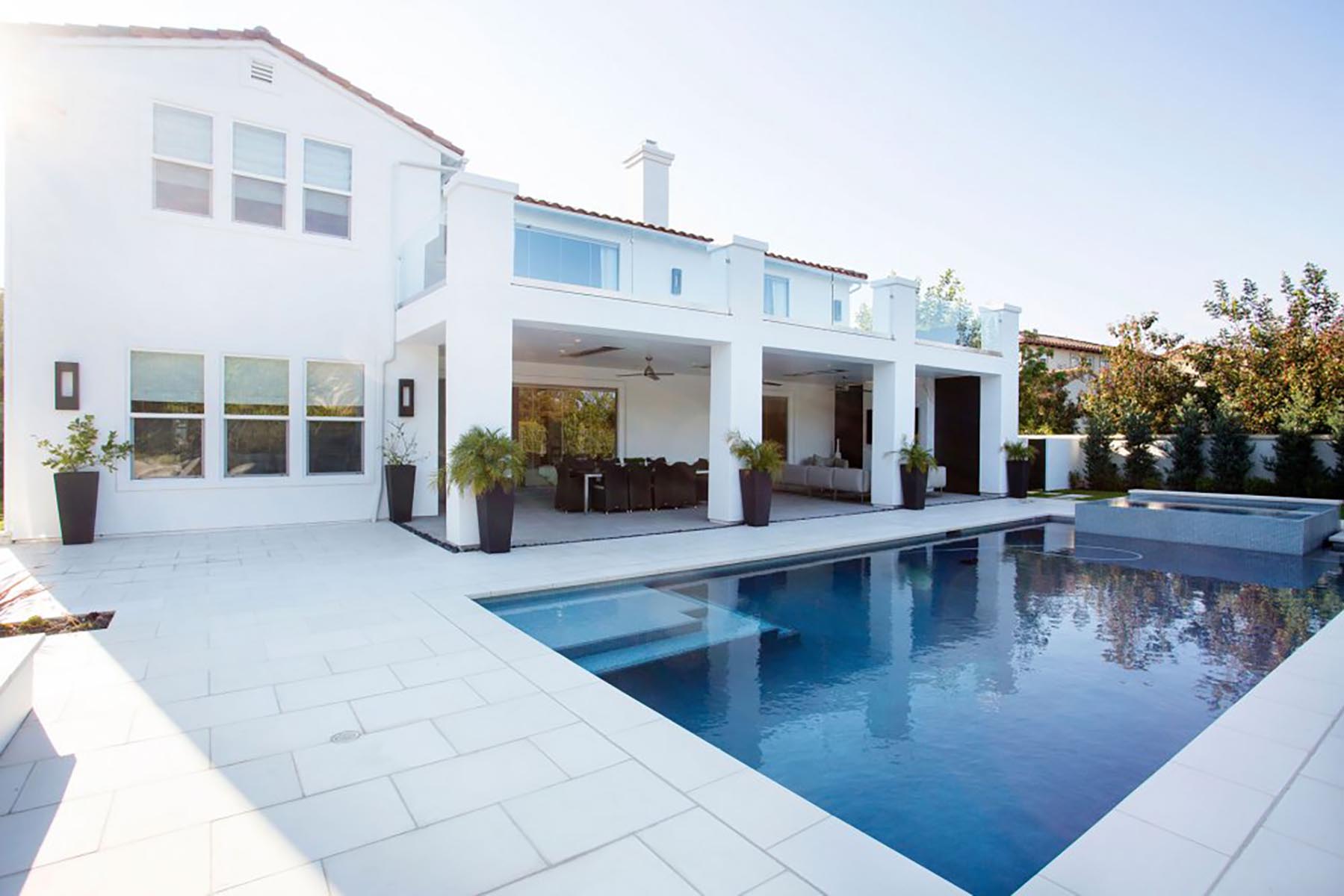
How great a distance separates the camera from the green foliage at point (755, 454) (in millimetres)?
11688

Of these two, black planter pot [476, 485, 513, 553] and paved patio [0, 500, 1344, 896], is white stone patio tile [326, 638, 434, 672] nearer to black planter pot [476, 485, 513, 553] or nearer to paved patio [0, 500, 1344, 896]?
paved patio [0, 500, 1344, 896]

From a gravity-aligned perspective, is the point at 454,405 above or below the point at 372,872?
above

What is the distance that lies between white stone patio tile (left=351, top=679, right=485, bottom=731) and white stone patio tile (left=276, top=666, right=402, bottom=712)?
126 millimetres

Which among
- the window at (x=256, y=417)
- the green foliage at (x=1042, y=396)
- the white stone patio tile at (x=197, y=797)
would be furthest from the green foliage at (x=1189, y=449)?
the white stone patio tile at (x=197, y=797)

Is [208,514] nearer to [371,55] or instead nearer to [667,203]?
[371,55]

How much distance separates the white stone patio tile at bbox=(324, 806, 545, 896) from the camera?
99.3 inches

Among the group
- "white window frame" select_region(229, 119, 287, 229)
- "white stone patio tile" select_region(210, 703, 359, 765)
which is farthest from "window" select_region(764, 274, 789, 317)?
"white stone patio tile" select_region(210, 703, 359, 765)

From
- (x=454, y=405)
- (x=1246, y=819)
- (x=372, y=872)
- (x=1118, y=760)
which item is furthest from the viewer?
(x=454, y=405)

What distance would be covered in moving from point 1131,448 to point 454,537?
17.7 m

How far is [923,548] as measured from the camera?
35.1ft

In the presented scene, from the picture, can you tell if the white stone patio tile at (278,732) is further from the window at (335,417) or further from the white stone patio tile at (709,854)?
the window at (335,417)

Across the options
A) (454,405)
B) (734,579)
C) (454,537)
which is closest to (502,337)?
(454,405)

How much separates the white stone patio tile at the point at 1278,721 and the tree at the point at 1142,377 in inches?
658

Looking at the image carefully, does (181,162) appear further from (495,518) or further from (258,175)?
(495,518)
